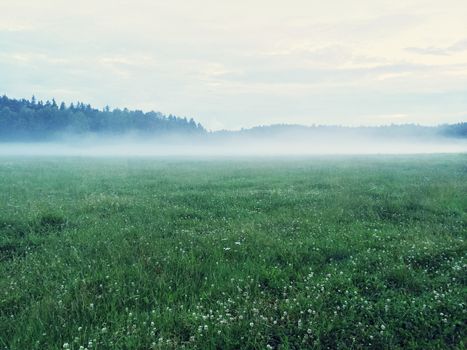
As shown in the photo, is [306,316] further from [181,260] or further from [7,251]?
[7,251]

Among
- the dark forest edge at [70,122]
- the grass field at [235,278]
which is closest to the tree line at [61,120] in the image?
the dark forest edge at [70,122]

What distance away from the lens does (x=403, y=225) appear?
34.5 feet

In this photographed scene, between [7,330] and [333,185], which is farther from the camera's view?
[333,185]

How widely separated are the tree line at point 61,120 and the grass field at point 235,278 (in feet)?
490

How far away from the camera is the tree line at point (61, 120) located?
136875 mm

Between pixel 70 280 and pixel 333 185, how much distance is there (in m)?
15.9

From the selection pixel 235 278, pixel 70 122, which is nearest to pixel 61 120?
pixel 70 122

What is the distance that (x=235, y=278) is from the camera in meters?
6.71

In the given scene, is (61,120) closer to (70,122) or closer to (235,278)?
(70,122)

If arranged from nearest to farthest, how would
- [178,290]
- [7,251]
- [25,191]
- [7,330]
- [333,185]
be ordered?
[7,330], [178,290], [7,251], [25,191], [333,185]

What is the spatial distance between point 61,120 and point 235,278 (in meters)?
161

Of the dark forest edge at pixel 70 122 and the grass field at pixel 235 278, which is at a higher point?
the dark forest edge at pixel 70 122

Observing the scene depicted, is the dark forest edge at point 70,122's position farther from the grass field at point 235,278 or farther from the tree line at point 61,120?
the grass field at point 235,278

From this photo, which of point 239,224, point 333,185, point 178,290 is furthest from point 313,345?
point 333,185
